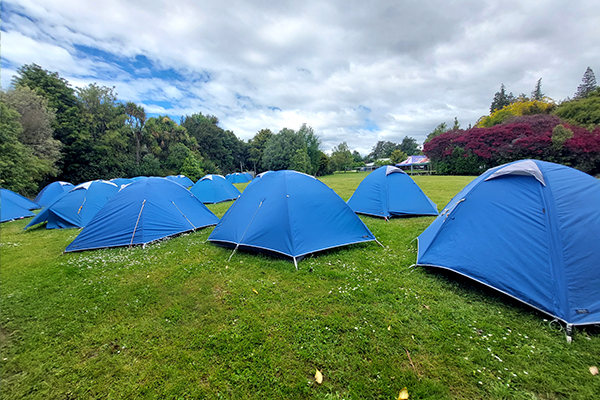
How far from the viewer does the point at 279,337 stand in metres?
2.52

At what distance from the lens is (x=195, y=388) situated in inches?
77.5

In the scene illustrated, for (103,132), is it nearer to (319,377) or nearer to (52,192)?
(52,192)

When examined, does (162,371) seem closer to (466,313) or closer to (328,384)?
(328,384)

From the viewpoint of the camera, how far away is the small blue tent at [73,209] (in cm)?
746

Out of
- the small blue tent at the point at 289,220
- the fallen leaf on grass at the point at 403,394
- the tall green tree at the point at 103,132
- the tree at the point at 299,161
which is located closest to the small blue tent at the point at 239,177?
the tree at the point at 299,161

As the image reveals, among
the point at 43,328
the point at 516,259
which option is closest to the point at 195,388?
the point at 43,328

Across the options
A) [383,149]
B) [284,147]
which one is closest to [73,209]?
[284,147]

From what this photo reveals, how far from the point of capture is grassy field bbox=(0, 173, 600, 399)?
1.97m

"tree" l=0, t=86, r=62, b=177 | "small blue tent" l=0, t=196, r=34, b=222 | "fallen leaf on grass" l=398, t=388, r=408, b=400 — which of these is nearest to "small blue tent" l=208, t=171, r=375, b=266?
"fallen leaf on grass" l=398, t=388, r=408, b=400

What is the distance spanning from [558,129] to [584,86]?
116 feet

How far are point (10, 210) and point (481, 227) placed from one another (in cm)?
1651

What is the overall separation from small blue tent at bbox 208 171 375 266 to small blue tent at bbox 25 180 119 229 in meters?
6.18

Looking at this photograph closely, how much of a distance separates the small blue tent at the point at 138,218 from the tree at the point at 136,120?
2692 centimetres

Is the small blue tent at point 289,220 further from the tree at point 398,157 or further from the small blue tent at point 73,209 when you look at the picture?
the tree at point 398,157
